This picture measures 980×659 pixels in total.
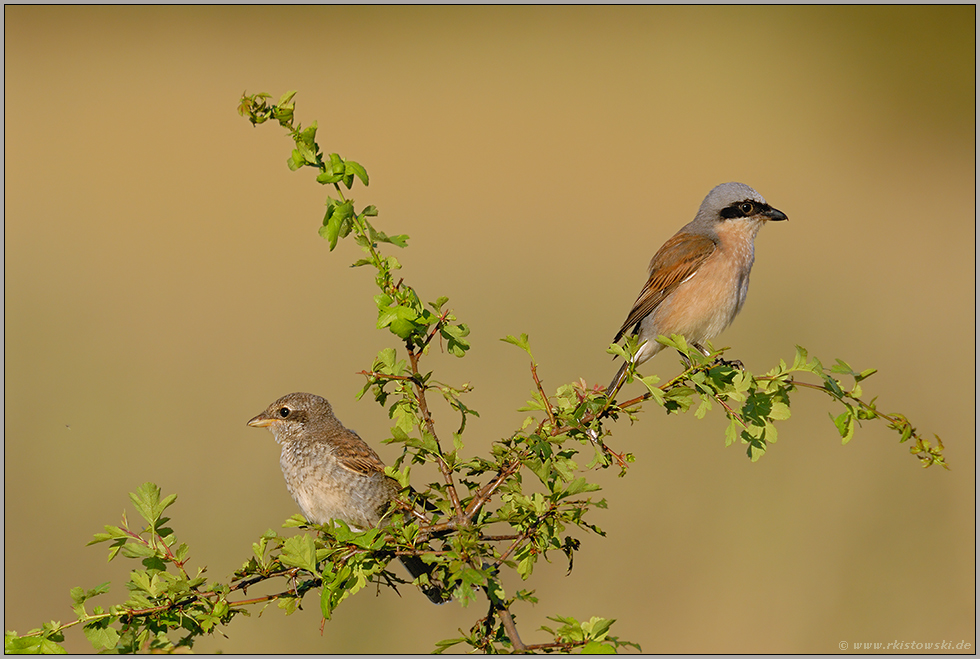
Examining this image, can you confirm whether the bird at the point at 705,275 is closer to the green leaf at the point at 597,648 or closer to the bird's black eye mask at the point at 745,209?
the bird's black eye mask at the point at 745,209

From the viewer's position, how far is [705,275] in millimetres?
4477

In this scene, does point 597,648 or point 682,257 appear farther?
point 682,257

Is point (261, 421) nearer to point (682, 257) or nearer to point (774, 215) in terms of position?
point (682, 257)

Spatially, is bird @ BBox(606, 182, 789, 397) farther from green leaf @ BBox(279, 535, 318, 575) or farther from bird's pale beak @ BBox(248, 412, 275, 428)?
green leaf @ BBox(279, 535, 318, 575)

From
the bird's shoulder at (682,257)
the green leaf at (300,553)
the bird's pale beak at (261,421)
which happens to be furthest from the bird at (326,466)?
the bird's shoulder at (682,257)

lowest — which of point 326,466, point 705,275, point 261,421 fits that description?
point 326,466

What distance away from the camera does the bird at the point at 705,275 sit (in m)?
4.48

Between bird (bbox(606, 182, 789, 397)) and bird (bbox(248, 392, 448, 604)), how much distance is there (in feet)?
5.10

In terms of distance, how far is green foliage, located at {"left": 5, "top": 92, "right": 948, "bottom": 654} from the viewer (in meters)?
2.02

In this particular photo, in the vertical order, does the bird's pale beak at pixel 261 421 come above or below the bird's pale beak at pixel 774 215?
below

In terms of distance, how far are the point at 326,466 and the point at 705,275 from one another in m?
2.34

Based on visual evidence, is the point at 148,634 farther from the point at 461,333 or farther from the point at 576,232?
the point at 576,232

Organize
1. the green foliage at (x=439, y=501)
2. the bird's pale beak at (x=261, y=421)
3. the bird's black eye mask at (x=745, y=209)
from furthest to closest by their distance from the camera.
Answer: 1. the bird's black eye mask at (x=745, y=209)
2. the bird's pale beak at (x=261, y=421)
3. the green foliage at (x=439, y=501)

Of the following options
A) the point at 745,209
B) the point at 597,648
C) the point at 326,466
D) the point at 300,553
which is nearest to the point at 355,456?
the point at 326,466
